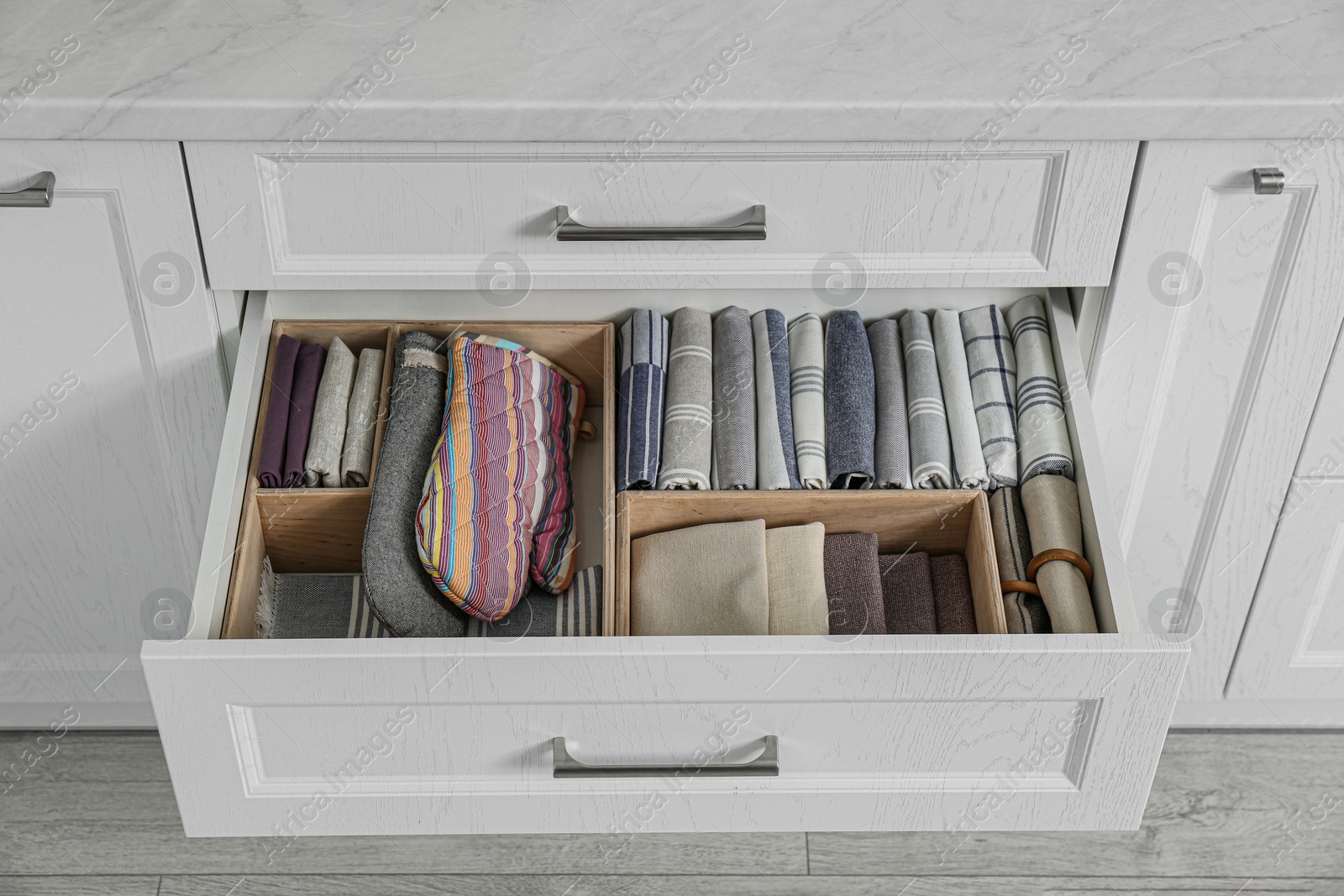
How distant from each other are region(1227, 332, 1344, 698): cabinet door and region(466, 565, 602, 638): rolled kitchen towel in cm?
68

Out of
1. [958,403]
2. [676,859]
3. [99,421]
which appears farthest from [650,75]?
[676,859]

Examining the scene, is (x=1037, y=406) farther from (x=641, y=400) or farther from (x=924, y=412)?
(x=641, y=400)

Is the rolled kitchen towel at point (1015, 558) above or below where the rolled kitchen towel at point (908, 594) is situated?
above

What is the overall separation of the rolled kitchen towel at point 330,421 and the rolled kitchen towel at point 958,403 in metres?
0.54

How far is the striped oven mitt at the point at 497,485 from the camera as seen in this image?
0.97 meters

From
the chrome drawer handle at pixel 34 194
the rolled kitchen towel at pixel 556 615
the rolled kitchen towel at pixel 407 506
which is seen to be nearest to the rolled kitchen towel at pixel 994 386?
the rolled kitchen towel at pixel 556 615

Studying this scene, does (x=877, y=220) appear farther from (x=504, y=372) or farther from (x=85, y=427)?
(x=85, y=427)

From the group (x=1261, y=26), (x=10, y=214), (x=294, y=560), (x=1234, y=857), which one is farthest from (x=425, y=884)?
(x=1261, y=26)

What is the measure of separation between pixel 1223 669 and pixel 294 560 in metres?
1.00

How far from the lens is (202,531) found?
47.5 inches

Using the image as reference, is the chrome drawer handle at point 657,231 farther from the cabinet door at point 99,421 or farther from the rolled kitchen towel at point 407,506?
the cabinet door at point 99,421

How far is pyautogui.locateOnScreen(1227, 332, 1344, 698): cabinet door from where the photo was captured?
1126 millimetres

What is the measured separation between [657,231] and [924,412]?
0.29 metres

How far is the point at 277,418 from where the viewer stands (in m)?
1.03
